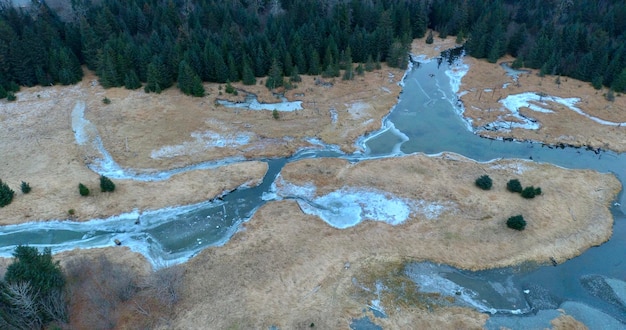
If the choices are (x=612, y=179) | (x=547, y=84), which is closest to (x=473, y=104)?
(x=547, y=84)

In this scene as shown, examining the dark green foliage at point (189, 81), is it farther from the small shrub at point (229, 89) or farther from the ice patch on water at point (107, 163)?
the ice patch on water at point (107, 163)

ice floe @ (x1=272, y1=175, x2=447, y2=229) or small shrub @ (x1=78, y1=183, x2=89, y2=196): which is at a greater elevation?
small shrub @ (x1=78, y1=183, x2=89, y2=196)

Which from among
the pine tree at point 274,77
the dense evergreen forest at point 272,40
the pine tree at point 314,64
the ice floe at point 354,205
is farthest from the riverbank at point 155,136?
the ice floe at point 354,205

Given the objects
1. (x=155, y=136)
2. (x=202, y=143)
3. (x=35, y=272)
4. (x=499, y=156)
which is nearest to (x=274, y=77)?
(x=202, y=143)

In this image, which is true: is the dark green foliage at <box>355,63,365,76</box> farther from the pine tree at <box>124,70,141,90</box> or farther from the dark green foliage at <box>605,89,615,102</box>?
the dark green foliage at <box>605,89,615,102</box>

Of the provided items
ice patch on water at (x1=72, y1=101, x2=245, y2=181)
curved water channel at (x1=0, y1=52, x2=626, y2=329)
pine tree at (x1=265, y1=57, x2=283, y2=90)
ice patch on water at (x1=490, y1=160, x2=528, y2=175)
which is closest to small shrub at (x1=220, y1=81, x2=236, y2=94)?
pine tree at (x1=265, y1=57, x2=283, y2=90)

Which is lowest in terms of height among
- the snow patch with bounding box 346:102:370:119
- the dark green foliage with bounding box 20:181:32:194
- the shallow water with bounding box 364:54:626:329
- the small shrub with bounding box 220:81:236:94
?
the shallow water with bounding box 364:54:626:329

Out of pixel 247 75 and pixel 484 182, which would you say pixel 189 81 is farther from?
pixel 484 182
